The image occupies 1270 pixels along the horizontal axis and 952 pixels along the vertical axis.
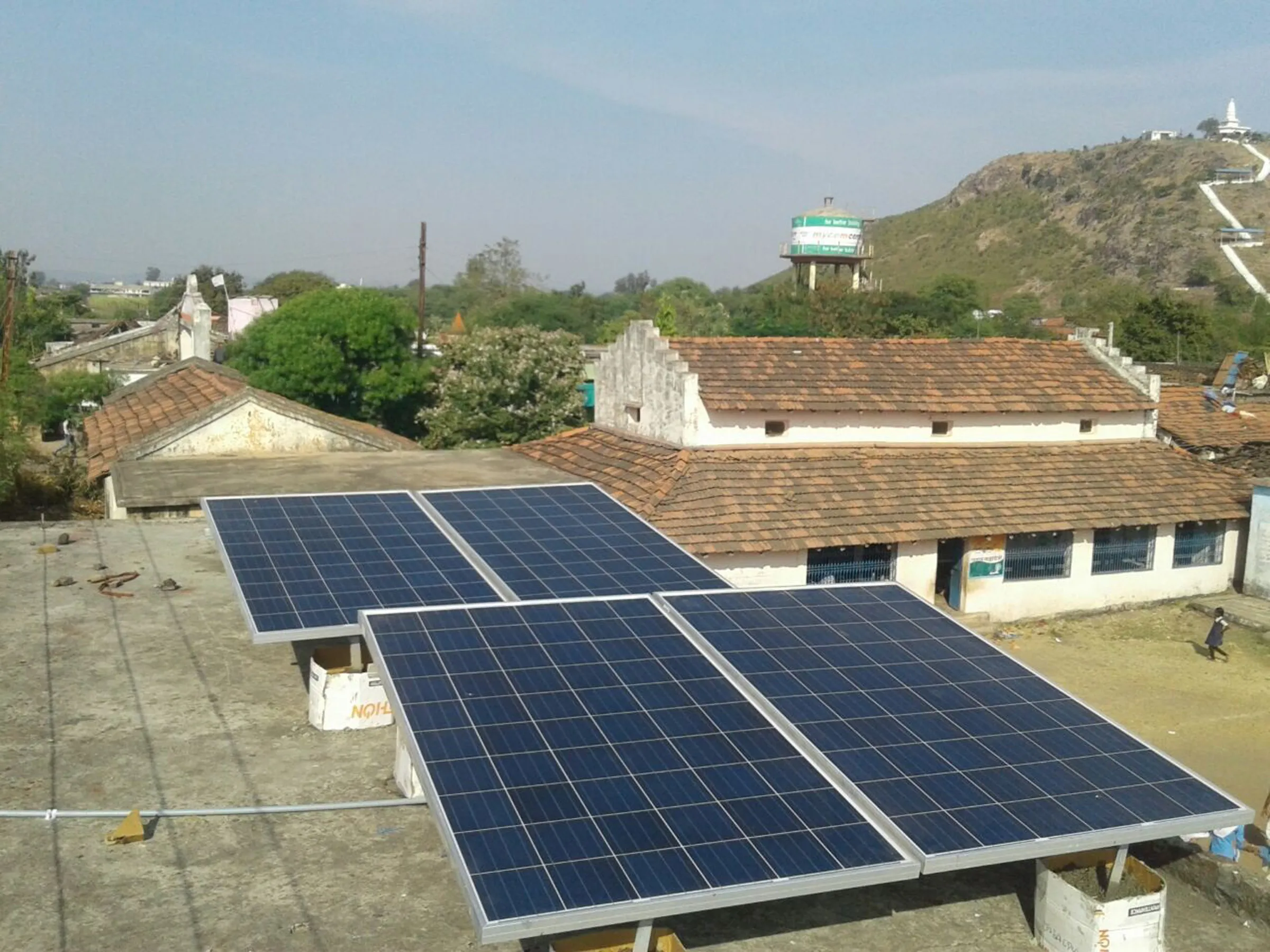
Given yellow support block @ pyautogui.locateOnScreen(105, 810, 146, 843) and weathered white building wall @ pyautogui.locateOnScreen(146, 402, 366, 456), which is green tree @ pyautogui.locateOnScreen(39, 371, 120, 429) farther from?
yellow support block @ pyautogui.locateOnScreen(105, 810, 146, 843)

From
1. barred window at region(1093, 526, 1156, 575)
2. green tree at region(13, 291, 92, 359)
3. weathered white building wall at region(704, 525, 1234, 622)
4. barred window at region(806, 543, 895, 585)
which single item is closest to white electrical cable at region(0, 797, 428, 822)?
weathered white building wall at region(704, 525, 1234, 622)

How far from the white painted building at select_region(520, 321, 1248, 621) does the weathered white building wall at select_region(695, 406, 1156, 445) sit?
0.04m

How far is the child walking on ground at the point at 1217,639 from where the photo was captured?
20.5 meters

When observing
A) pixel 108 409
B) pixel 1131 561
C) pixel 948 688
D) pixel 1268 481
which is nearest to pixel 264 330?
pixel 108 409

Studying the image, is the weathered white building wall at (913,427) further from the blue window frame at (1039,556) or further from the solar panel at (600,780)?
the solar panel at (600,780)

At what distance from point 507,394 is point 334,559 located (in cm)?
2072

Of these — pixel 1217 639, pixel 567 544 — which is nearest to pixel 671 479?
pixel 567 544

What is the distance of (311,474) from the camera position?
2131cm

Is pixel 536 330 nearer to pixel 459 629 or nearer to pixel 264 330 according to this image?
pixel 264 330

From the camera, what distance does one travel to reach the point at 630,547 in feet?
49.2

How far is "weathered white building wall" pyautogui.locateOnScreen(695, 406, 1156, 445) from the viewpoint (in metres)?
22.0

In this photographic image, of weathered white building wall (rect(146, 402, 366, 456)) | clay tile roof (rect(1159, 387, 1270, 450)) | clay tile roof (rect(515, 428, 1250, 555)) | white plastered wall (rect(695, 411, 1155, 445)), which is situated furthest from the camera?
clay tile roof (rect(1159, 387, 1270, 450))

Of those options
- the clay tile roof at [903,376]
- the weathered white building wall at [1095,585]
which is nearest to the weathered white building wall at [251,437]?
the clay tile roof at [903,376]

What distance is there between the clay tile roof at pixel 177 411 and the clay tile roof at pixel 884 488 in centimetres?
427
